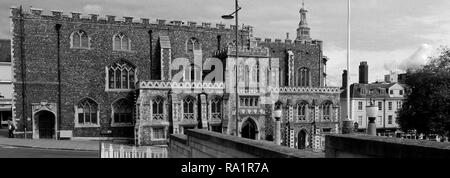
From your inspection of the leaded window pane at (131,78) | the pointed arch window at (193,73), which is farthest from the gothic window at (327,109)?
the leaded window pane at (131,78)

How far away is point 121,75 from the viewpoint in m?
30.8

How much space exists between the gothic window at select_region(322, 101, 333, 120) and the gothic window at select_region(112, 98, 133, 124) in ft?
61.7

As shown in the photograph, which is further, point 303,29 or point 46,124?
point 303,29

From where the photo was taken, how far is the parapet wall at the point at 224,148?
616 cm

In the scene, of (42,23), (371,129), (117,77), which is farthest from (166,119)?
(371,129)

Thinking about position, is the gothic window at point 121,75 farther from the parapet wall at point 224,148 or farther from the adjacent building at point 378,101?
the adjacent building at point 378,101

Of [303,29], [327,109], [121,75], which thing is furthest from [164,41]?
[303,29]

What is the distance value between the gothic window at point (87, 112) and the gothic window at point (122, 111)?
1594mm

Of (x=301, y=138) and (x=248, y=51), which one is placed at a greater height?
(x=248, y=51)

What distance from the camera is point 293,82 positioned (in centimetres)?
3712

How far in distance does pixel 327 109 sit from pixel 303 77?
18.0ft

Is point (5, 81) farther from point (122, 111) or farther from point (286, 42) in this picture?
point (286, 42)

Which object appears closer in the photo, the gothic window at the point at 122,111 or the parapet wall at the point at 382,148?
the parapet wall at the point at 382,148
